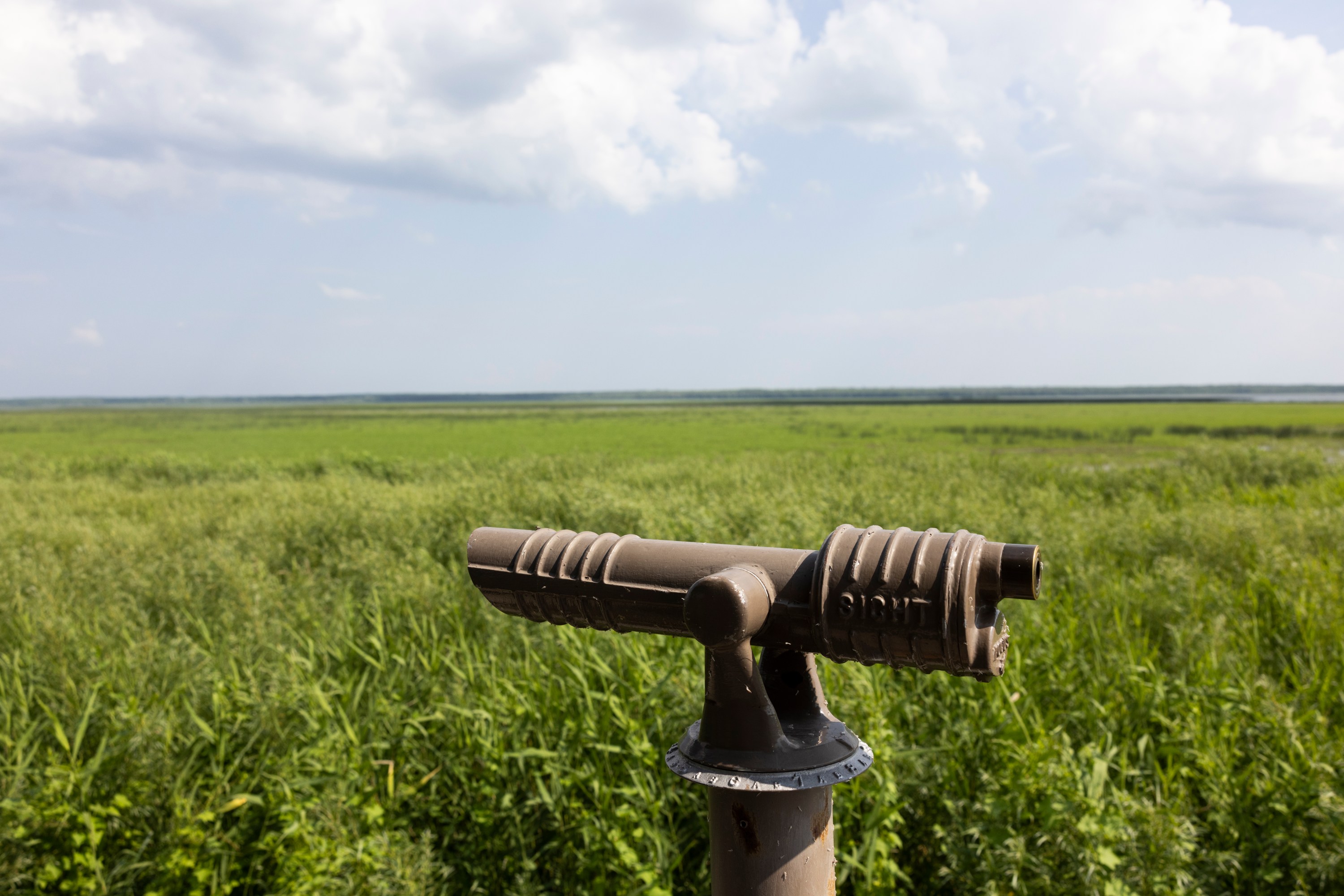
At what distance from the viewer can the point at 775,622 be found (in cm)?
88

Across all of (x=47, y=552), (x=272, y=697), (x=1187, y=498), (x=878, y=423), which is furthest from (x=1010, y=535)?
(x=878, y=423)

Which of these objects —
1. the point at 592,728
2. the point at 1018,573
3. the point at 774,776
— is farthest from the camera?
the point at 592,728

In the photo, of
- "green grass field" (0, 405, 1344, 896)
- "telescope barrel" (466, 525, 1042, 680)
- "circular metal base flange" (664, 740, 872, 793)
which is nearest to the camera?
"telescope barrel" (466, 525, 1042, 680)

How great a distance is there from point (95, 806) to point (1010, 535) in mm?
6575

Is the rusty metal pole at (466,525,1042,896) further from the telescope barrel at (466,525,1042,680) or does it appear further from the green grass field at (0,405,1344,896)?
the green grass field at (0,405,1344,896)

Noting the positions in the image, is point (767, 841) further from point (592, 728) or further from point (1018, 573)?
point (592, 728)

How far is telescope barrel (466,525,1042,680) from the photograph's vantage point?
75 cm

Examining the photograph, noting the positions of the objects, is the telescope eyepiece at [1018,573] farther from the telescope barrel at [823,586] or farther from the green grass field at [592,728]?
the green grass field at [592,728]

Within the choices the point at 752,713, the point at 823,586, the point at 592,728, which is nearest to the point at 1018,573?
the point at 823,586

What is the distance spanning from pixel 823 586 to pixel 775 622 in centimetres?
11

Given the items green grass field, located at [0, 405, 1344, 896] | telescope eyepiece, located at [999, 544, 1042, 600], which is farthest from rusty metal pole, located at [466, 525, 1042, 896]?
green grass field, located at [0, 405, 1344, 896]

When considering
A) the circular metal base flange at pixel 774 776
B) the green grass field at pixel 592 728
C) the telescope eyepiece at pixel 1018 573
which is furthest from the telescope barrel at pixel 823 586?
the green grass field at pixel 592 728

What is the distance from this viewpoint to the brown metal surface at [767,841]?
0.89 m

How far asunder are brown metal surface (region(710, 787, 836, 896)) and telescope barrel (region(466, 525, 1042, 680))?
0.18 meters
